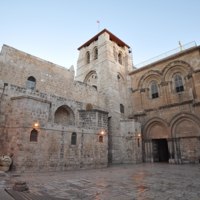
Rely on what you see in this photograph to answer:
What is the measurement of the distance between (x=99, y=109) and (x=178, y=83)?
8.66 metres

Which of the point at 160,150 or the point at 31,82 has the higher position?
the point at 31,82

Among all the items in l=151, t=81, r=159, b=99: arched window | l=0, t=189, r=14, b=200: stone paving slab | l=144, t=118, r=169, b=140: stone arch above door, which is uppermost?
l=151, t=81, r=159, b=99: arched window

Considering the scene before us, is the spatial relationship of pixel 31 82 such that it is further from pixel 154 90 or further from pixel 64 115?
pixel 154 90

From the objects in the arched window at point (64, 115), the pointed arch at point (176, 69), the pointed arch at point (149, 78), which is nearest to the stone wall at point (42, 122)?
the arched window at point (64, 115)

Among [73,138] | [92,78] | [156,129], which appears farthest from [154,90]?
[73,138]

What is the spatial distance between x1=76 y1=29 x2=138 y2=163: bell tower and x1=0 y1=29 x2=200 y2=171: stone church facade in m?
0.10

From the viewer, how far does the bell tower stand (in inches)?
700

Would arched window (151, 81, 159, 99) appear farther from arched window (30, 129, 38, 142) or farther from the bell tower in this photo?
arched window (30, 129, 38, 142)

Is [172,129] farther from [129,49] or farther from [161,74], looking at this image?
[129,49]

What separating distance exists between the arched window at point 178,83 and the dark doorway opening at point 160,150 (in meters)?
5.97

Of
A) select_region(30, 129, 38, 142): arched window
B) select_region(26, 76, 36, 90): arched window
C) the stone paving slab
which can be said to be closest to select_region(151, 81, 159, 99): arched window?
select_region(26, 76, 36, 90): arched window

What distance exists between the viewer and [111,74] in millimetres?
20031

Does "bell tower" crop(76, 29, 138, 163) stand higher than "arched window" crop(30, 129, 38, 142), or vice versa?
"bell tower" crop(76, 29, 138, 163)

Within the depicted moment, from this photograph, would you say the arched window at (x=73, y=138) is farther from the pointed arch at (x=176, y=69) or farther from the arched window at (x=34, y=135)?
the pointed arch at (x=176, y=69)
